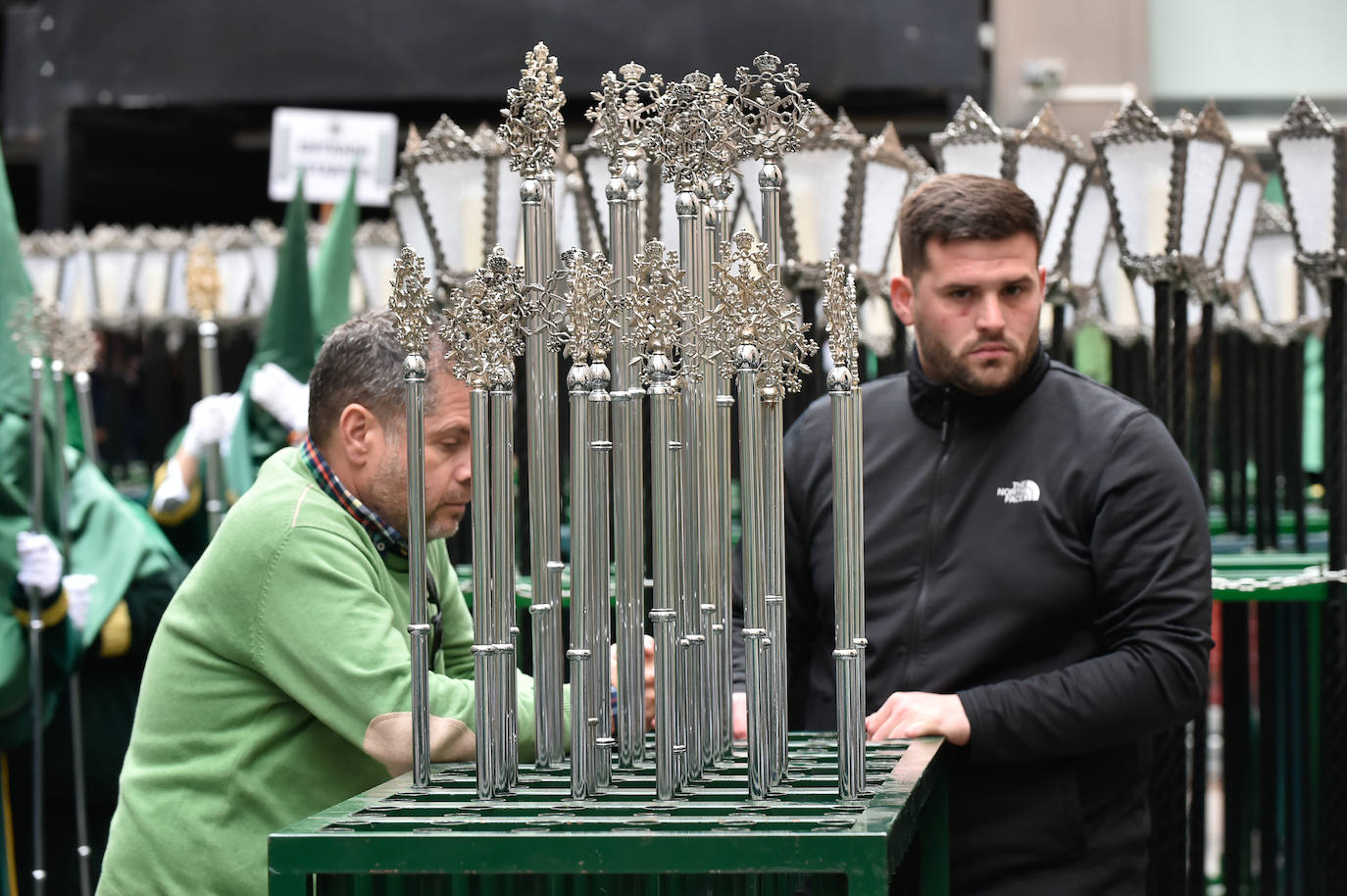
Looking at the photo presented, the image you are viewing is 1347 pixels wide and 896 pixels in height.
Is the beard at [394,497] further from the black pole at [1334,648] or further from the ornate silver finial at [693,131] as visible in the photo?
the black pole at [1334,648]

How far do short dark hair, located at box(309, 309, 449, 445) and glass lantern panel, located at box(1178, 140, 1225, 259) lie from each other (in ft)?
8.94

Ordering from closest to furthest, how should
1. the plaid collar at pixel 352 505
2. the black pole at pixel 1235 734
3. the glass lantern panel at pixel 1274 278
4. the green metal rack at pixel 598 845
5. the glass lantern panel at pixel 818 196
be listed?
1. the green metal rack at pixel 598 845
2. the plaid collar at pixel 352 505
3. the glass lantern panel at pixel 818 196
4. the black pole at pixel 1235 734
5. the glass lantern panel at pixel 1274 278

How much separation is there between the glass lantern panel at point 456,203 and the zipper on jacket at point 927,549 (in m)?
2.22

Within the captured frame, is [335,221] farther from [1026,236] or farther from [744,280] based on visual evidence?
[744,280]

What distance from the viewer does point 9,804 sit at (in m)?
6.02

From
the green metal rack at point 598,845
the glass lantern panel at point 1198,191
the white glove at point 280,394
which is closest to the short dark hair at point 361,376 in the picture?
the green metal rack at point 598,845

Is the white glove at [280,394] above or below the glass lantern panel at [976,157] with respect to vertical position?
below

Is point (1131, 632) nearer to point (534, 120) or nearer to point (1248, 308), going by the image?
point (534, 120)

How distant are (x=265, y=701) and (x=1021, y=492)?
1.28 meters

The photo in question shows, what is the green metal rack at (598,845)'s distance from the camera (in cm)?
206

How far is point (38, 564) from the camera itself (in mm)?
5367

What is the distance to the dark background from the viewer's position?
40.1 ft

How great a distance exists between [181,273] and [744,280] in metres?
7.27

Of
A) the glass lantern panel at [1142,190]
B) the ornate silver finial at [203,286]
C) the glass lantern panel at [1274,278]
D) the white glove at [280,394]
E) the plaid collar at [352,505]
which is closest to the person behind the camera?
the plaid collar at [352,505]
